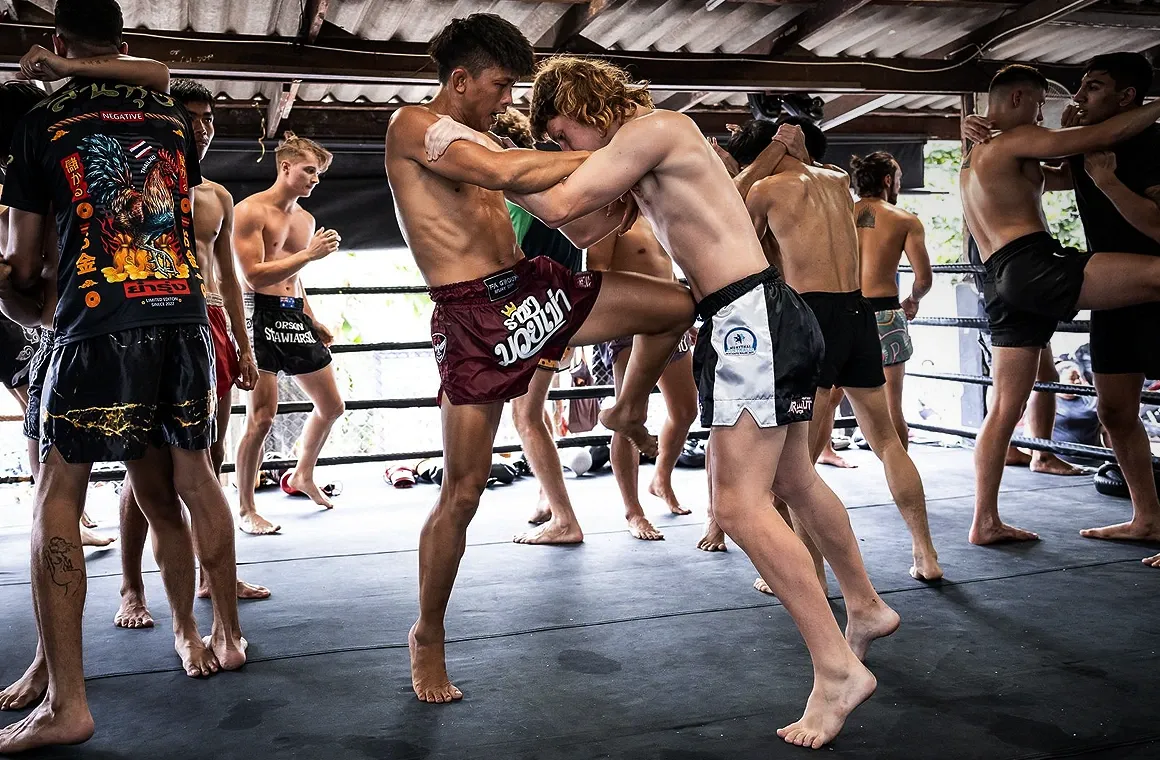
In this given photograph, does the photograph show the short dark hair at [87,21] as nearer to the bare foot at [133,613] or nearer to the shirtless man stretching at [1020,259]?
the bare foot at [133,613]

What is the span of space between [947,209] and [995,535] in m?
6.43

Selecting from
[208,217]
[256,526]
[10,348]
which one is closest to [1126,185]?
[208,217]

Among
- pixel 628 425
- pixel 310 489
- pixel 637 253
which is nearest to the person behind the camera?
pixel 628 425

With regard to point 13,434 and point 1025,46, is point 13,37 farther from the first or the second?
point 1025,46

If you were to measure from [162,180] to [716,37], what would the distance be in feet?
14.2

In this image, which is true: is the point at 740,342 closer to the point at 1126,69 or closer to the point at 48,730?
the point at 48,730

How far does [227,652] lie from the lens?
102 inches

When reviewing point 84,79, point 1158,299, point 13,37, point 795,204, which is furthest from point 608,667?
point 13,37

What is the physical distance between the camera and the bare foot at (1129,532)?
3.62 metres

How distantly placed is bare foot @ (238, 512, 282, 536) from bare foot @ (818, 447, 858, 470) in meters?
3.24

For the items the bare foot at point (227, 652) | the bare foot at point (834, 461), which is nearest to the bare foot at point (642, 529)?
the bare foot at point (227, 652)

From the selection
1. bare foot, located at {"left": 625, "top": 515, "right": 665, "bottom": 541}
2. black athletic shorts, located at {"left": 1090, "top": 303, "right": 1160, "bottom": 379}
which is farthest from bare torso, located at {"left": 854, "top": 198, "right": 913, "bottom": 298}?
bare foot, located at {"left": 625, "top": 515, "right": 665, "bottom": 541}

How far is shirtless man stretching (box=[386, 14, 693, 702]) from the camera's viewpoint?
236cm

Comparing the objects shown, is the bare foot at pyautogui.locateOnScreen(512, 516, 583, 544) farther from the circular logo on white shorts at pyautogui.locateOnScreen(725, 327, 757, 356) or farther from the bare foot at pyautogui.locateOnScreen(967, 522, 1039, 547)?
the circular logo on white shorts at pyautogui.locateOnScreen(725, 327, 757, 356)
